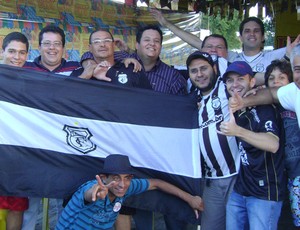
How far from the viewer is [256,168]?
3.25 metres

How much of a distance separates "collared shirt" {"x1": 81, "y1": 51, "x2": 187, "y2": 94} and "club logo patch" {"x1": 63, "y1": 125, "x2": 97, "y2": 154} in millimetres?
852

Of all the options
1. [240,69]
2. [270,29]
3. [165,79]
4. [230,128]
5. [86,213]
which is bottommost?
[86,213]

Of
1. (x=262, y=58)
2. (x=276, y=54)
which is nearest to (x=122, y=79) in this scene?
(x=262, y=58)

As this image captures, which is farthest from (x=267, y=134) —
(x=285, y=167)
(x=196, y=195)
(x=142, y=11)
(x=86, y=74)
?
(x=142, y=11)

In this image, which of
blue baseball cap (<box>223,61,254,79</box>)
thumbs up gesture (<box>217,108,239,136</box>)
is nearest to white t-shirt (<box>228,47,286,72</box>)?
blue baseball cap (<box>223,61,254,79</box>)

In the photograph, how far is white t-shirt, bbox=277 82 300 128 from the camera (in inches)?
130

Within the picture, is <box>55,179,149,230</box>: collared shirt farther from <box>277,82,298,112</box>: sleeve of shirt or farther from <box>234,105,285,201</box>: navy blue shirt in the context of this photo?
<box>277,82,298,112</box>: sleeve of shirt

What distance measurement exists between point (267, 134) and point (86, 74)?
5.48 ft

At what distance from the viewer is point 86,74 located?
12.8 feet

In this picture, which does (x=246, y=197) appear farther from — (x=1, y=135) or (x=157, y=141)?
(x=1, y=135)

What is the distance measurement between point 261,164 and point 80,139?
1.52 meters

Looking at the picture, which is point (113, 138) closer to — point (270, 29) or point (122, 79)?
point (122, 79)

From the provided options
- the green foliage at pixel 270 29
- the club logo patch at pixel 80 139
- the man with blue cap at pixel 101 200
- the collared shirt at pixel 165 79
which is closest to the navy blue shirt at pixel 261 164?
the man with blue cap at pixel 101 200

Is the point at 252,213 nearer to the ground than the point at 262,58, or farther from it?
nearer to the ground
